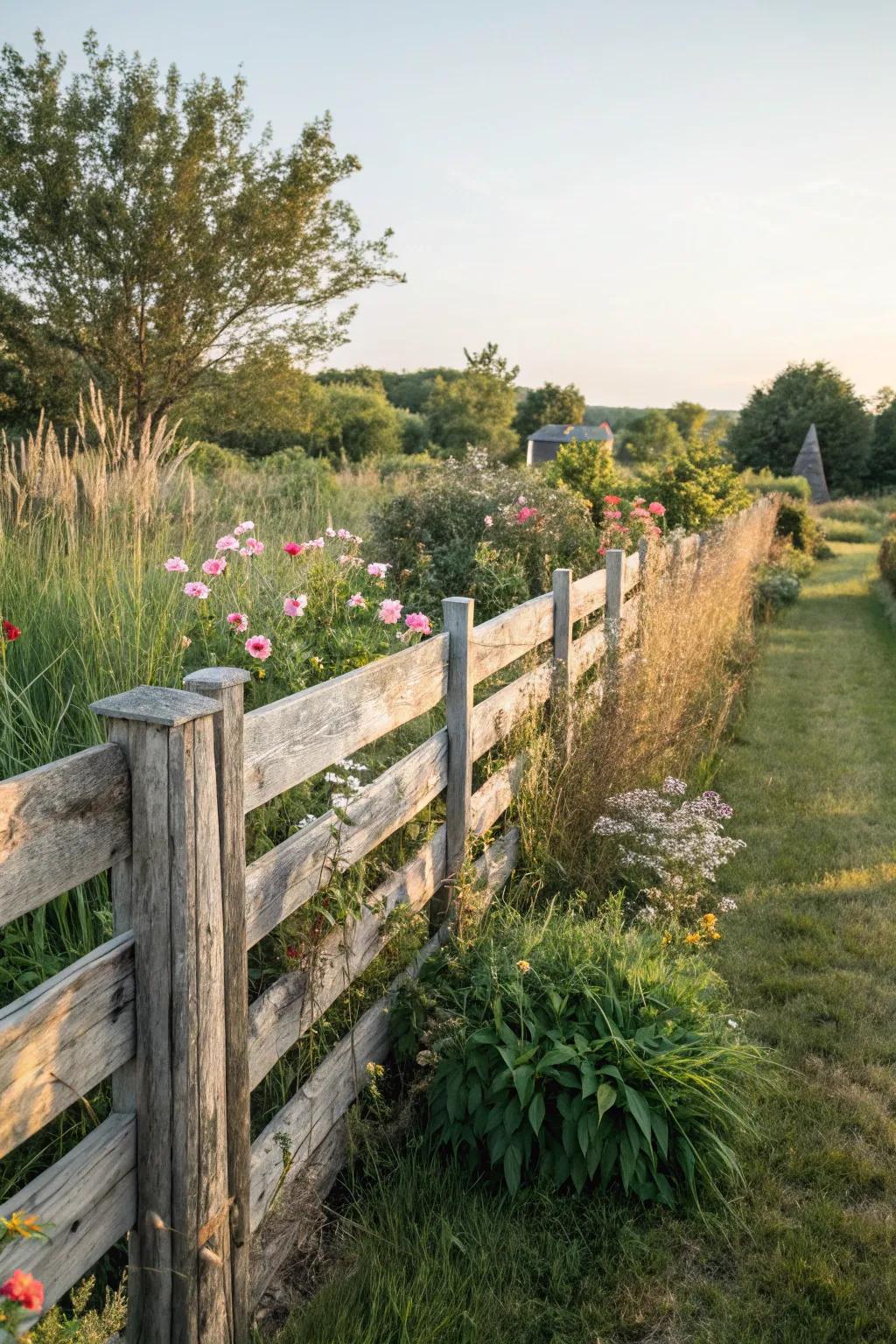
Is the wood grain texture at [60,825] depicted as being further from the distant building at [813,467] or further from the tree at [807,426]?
the tree at [807,426]

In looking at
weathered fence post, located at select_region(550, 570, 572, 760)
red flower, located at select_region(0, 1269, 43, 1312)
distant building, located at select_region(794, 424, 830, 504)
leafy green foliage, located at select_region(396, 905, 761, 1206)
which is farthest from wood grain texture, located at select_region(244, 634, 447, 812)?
distant building, located at select_region(794, 424, 830, 504)

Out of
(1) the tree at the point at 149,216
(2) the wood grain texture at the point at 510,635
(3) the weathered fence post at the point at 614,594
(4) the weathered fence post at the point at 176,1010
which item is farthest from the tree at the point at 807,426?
(4) the weathered fence post at the point at 176,1010

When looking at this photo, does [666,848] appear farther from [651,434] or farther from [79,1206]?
[651,434]

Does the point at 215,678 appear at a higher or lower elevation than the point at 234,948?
higher

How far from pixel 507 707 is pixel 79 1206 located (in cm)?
298

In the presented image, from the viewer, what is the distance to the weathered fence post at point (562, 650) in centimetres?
501

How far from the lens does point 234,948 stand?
1935 mm

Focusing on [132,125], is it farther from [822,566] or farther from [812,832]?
[812,832]

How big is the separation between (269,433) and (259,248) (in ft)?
46.7

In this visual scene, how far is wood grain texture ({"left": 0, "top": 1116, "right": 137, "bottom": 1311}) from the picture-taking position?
146cm


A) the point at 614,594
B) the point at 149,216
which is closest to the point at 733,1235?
the point at 614,594

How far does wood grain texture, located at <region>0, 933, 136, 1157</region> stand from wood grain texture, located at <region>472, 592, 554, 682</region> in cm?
232

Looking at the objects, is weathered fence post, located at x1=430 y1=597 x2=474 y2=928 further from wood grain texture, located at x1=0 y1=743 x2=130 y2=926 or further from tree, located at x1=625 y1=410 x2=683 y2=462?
tree, located at x1=625 y1=410 x2=683 y2=462


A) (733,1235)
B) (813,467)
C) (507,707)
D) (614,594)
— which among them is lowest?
(733,1235)
